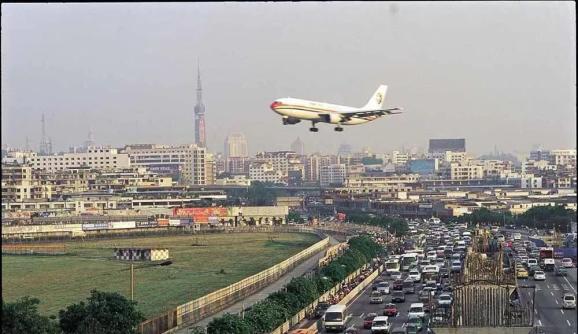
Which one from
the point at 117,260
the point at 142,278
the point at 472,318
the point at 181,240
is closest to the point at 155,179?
the point at 181,240

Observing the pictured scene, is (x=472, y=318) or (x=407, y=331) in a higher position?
(x=472, y=318)

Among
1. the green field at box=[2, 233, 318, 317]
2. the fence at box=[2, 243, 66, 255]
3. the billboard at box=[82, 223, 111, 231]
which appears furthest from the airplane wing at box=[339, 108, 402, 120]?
the billboard at box=[82, 223, 111, 231]

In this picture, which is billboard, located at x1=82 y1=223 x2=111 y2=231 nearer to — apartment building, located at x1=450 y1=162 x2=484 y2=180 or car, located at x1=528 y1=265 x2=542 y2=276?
car, located at x1=528 y1=265 x2=542 y2=276

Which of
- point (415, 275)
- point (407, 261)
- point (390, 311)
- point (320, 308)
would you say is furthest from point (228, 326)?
point (407, 261)

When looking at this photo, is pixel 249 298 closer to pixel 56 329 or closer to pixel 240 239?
pixel 56 329

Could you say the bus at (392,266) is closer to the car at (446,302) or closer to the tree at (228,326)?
the tree at (228,326)
